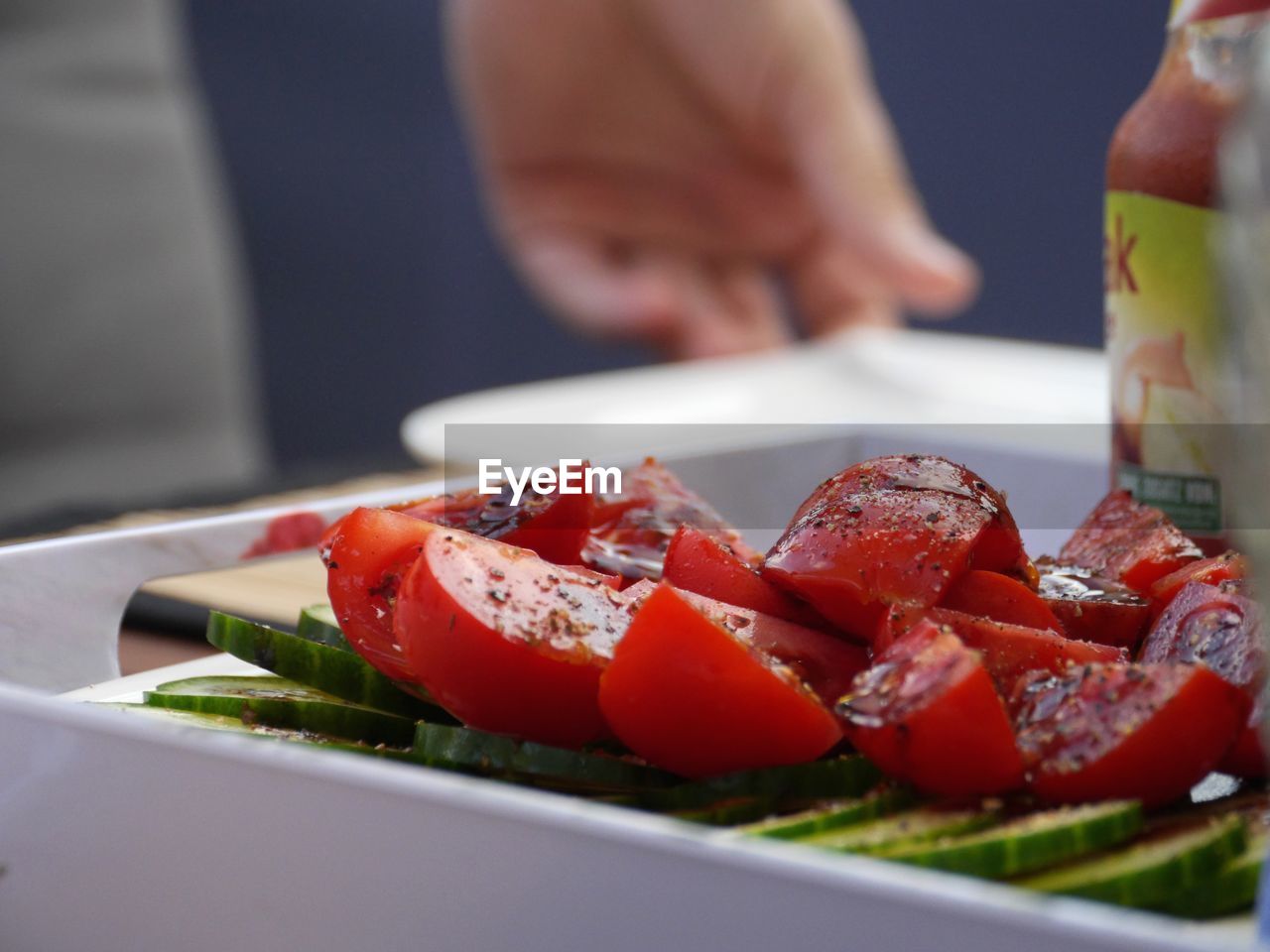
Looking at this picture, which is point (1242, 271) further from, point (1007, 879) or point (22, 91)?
point (22, 91)

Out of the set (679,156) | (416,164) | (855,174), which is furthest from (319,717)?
(416,164)

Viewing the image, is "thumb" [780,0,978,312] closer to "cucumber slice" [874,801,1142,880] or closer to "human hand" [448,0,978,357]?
"human hand" [448,0,978,357]

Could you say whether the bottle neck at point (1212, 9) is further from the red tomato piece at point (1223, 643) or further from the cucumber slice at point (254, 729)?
the cucumber slice at point (254, 729)

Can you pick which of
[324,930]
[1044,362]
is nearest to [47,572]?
[324,930]

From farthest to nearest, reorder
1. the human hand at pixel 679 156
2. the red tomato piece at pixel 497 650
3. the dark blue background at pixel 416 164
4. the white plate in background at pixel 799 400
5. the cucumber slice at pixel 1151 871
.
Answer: the dark blue background at pixel 416 164, the human hand at pixel 679 156, the white plate in background at pixel 799 400, the red tomato piece at pixel 497 650, the cucumber slice at pixel 1151 871

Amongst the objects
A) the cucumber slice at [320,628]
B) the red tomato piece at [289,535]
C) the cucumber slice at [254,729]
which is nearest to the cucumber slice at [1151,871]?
the cucumber slice at [254,729]

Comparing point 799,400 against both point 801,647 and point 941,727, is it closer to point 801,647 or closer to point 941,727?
point 801,647

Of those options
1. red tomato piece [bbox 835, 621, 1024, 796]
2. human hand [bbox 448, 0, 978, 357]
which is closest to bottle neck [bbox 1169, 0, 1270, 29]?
red tomato piece [bbox 835, 621, 1024, 796]
